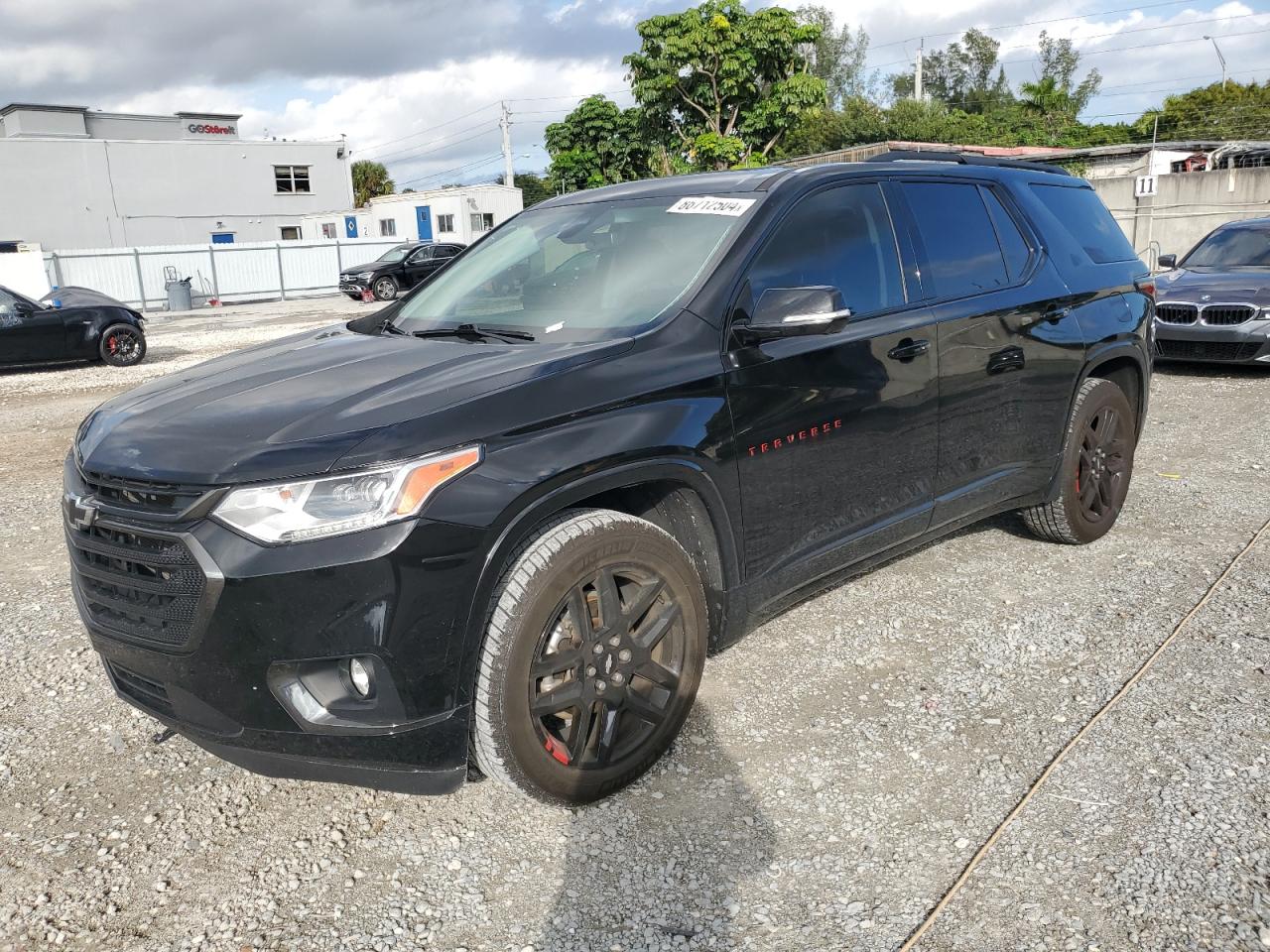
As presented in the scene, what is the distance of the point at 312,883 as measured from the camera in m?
2.64

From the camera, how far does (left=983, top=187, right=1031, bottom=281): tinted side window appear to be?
4.33 metres

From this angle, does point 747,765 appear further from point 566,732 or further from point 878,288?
point 878,288

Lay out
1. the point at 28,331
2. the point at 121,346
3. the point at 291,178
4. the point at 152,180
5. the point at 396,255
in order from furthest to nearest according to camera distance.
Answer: the point at 291,178 → the point at 152,180 → the point at 396,255 → the point at 121,346 → the point at 28,331

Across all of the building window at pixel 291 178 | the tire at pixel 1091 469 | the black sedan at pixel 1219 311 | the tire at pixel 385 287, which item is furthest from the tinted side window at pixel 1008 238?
the building window at pixel 291 178

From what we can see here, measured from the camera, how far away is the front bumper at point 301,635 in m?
2.39

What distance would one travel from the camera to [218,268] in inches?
1190

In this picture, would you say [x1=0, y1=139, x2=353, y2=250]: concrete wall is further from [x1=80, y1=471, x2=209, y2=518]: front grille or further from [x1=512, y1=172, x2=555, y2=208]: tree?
[x1=80, y1=471, x2=209, y2=518]: front grille

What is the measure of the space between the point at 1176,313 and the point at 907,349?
781 cm

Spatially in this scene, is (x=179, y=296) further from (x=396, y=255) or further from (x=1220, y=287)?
(x=1220, y=287)

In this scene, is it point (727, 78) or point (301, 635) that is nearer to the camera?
point (301, 635)

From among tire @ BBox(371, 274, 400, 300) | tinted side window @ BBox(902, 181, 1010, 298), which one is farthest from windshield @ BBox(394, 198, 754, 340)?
tire @ BBox(371, 274, 400, 300)

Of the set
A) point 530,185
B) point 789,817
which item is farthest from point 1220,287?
point 530,185

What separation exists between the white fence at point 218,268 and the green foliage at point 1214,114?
41869mm

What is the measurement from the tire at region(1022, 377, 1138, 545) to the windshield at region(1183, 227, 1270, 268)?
7.19 meters
